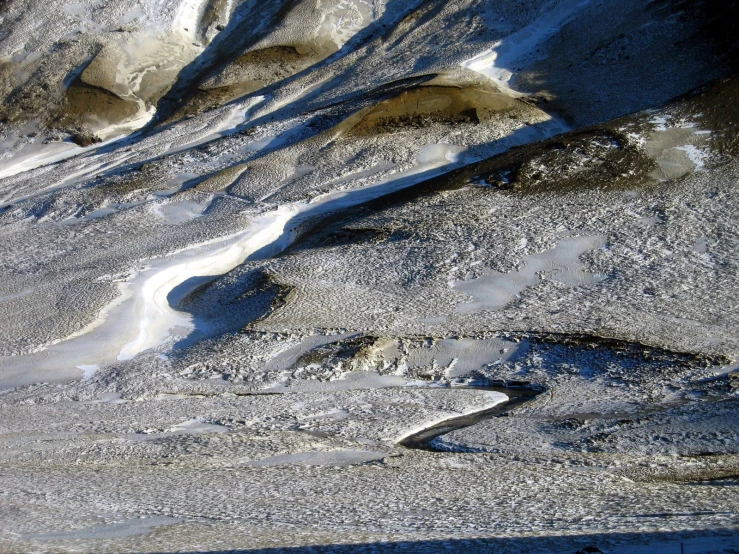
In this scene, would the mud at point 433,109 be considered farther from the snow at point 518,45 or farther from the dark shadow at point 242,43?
the dark shadow at point 242,43

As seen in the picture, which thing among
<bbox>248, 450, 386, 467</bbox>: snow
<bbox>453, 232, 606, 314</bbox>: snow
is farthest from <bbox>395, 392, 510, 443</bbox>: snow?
<bbox>453, 232, 606, 314</bbox>: snow

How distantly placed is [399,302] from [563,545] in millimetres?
11088

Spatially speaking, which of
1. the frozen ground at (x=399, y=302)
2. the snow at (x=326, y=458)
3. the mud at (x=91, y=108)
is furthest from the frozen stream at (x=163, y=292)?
the mud at (x=91, y=108)

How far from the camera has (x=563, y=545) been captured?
7.00m

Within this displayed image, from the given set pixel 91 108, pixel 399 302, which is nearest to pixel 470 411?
pixel 399 302

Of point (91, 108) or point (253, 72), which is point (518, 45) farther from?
point (91, 108)

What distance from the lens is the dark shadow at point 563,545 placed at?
6695 millimetres

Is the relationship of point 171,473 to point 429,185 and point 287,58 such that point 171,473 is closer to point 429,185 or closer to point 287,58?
point 429,185

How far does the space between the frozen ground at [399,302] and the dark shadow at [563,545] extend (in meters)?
0.05

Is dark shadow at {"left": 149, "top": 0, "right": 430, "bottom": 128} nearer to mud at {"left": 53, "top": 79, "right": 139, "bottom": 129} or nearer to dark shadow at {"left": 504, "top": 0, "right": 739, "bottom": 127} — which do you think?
mud at {"left": 53, "top": 79, "right": 139, "bottom": 129}

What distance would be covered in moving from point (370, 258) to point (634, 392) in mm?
8519

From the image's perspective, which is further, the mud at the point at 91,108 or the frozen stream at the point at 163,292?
the mud at the point at 91,108

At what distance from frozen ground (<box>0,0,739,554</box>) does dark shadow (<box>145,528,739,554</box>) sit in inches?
2.0

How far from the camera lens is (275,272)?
19.9m
